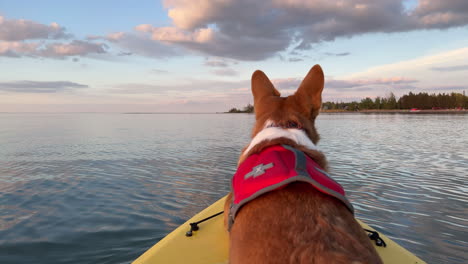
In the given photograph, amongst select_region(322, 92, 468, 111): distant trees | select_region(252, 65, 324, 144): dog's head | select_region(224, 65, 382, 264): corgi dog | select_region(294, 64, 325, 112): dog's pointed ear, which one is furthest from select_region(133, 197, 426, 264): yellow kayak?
select_region(322, 92, 468, 111): distant trees

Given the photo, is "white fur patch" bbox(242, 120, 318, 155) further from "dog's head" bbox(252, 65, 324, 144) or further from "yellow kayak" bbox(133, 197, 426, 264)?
"yellow kayak" bbox(133, 197, 426, 264)

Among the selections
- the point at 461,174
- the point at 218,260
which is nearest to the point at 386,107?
the point at 461,174

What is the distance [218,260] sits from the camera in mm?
3896

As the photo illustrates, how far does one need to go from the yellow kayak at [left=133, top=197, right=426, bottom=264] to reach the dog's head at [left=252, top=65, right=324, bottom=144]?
1.86 meters

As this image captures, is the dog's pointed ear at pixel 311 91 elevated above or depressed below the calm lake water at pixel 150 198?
Result: above

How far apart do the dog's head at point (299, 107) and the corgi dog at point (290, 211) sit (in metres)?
0.10

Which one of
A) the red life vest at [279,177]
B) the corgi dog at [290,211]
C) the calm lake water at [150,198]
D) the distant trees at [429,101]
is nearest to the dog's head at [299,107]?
the corgi dog at [290,211]

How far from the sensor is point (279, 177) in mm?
2361

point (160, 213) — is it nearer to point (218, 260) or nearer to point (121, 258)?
point (121, 258)

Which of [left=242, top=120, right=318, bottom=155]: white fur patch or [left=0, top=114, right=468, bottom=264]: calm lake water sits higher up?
[left=242, top=120, right=318, bottom=155]: white fur patch

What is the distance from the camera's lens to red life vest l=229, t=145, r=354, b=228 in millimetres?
2312

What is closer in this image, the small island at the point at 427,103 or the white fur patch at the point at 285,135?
the white fur patch at the point at 285,135

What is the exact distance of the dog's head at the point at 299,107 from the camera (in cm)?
338

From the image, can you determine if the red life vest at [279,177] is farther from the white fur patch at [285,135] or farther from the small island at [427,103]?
the small island at [427,103]
